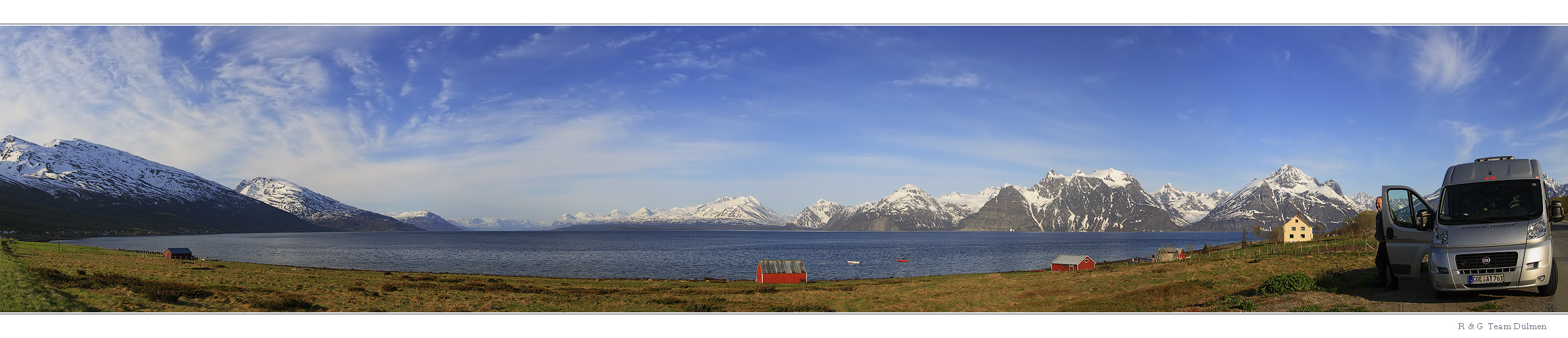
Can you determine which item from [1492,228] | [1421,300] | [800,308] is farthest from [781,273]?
[1492,228]

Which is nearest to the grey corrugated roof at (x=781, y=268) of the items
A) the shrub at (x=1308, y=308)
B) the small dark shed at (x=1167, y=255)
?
the shrub at (x=1308, y=308)

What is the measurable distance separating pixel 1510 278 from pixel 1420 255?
353cm

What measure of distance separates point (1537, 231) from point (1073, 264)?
145ft

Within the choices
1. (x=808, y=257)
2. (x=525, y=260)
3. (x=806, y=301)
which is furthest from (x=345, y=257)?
(x=806, y=301)

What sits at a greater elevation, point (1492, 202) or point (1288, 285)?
point (1492, 202)

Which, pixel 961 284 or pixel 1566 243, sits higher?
pixel 1566 243

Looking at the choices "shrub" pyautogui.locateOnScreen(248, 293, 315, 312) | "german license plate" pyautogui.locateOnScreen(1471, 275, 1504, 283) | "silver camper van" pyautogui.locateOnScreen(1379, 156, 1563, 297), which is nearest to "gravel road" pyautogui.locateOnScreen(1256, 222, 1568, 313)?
"silver camper van" pyautogui.locateOnScreen(1379, 156, 1563, 297)

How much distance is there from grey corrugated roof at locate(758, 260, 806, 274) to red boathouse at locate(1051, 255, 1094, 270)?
2501 centimetres

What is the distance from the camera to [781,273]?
50.3 meters

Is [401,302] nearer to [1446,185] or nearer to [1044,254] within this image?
[1446,185]

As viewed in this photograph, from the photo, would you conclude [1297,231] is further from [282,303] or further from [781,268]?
[282,303]

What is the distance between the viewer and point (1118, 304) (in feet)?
82.3

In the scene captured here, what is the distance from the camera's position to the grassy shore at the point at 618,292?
24.6m

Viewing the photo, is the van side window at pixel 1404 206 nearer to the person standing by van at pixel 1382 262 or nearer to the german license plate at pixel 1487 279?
the person standing by van at pixel 1382 262
